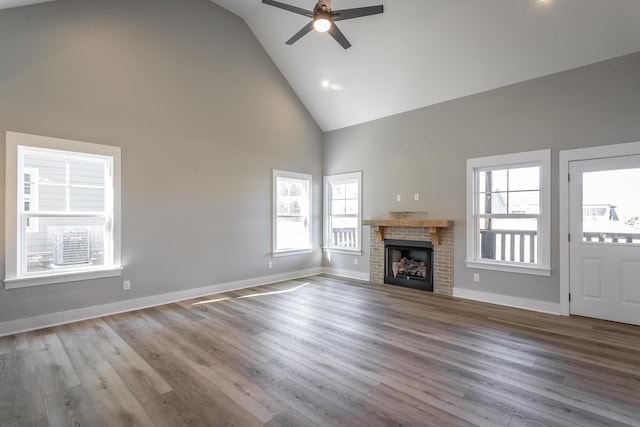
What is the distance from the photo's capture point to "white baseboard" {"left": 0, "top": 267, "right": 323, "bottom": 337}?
11.4ft

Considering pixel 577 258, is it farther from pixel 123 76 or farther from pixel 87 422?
pixel 123 76

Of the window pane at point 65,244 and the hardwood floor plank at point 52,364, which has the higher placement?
the window pane at point 65,244

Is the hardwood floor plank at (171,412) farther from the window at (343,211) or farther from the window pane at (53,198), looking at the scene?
the window at (343,211)

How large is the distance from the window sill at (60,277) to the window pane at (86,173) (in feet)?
3.72

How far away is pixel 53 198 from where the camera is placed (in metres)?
3.74

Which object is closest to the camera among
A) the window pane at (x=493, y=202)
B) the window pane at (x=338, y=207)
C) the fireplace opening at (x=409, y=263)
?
the window pane at (x=493, y=202)

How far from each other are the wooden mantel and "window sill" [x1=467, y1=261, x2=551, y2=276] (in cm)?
67

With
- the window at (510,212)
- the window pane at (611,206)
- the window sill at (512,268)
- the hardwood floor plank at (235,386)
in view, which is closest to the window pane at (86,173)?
the hardwood floor plank at (235,386)

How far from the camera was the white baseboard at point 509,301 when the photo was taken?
417 cm

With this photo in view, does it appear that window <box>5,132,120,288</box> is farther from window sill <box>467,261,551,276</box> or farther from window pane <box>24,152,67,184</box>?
window sill <box>467,261,551,276</box>

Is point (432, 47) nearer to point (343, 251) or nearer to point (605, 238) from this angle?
point (605, 238)

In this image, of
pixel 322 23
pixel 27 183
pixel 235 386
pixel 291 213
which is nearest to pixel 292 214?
pixel 291 213

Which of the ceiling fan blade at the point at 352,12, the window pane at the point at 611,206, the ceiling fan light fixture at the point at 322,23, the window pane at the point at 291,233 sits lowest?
the window pane at the point at 291,233

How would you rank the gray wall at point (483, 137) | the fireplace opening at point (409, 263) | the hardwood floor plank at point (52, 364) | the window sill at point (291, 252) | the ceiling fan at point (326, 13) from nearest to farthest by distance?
1. the hardwood floor plank at point (52, 364)
2. the ceiling fan at point (326, 13)
3. the gray wall at point (483, 137)
4. the fireplace opening at point (409, 263)
5. the window sill at point (291, 252)
